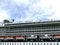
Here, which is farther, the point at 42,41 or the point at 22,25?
Answer: the point at 22,25

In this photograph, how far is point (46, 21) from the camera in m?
44.5

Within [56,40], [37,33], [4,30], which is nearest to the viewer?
[56,40]

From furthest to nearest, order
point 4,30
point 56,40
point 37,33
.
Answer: point 4,30
point 37,33
point 56,40

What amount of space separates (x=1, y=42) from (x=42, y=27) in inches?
426

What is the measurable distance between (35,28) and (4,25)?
376 inches

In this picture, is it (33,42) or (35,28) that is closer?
(33,42)

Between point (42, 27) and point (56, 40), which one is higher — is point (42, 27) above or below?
above

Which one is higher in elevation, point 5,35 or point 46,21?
point 46,21

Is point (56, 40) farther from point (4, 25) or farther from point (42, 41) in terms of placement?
point (4, 25)

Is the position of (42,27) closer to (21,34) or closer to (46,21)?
(46,21)

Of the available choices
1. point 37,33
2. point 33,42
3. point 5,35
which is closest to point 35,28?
point 37,33

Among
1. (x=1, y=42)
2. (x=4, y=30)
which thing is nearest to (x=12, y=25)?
(x=4, y=30)

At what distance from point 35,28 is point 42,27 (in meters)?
1.80

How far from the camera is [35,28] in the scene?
4397cm
